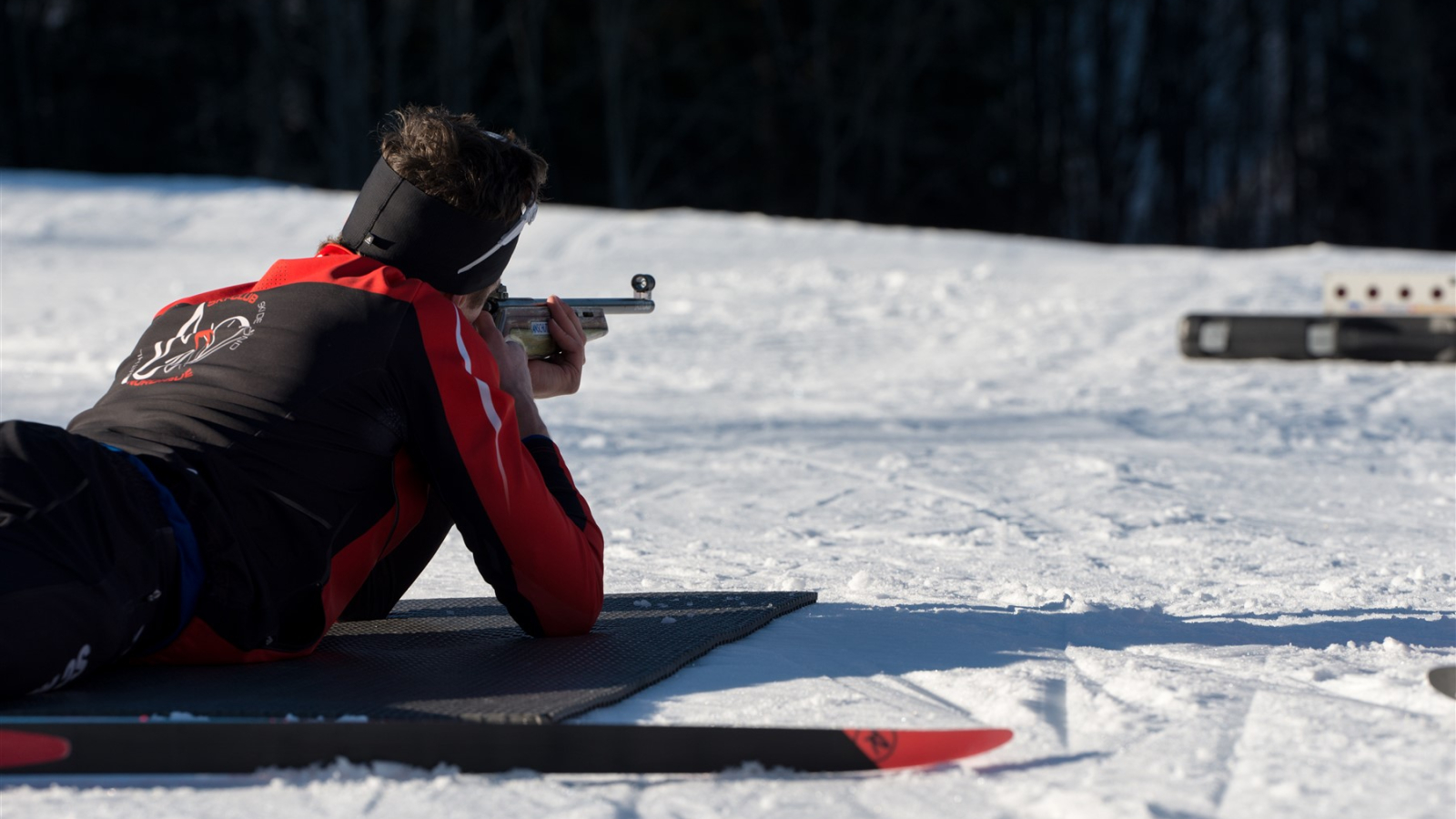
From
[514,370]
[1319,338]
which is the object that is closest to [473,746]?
[514,370]

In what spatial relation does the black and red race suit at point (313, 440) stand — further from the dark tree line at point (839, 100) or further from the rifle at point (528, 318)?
the dark tree line at point (839, 100)

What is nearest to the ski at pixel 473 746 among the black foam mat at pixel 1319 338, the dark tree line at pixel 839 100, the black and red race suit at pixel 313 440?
the black and red race suit at pixel 313 440

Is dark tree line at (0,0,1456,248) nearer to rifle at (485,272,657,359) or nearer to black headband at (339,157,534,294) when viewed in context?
rifle at (485,272,657,359)

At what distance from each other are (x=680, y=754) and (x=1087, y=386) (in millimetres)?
5148

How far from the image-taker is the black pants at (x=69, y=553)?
1.85 metres

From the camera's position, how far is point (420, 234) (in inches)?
87.4

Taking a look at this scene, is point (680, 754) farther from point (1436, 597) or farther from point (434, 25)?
point (434, 25)

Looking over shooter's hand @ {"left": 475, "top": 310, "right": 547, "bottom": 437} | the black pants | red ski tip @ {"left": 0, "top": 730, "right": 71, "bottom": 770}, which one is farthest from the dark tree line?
red ski tip @ {"left": 0, "top": 730, "right": 71, "bottom": 770}

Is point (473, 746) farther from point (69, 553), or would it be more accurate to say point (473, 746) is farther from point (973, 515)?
point (973, 515)

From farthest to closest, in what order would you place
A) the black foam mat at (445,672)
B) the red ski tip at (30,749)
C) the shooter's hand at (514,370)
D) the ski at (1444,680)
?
the shooter's hand at (514,370)
the ski at (1444,680)
the black foam mat at (445,672)
the red ski tip at (30,749)

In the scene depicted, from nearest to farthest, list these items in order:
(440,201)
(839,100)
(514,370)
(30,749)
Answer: (30,749), (440,201), (514,370), (839,100)

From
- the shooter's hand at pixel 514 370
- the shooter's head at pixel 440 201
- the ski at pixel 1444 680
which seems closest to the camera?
the ski at pixel 1444 680

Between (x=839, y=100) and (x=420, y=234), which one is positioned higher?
(x=839, y=100)

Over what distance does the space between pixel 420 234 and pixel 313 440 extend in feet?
1.23
